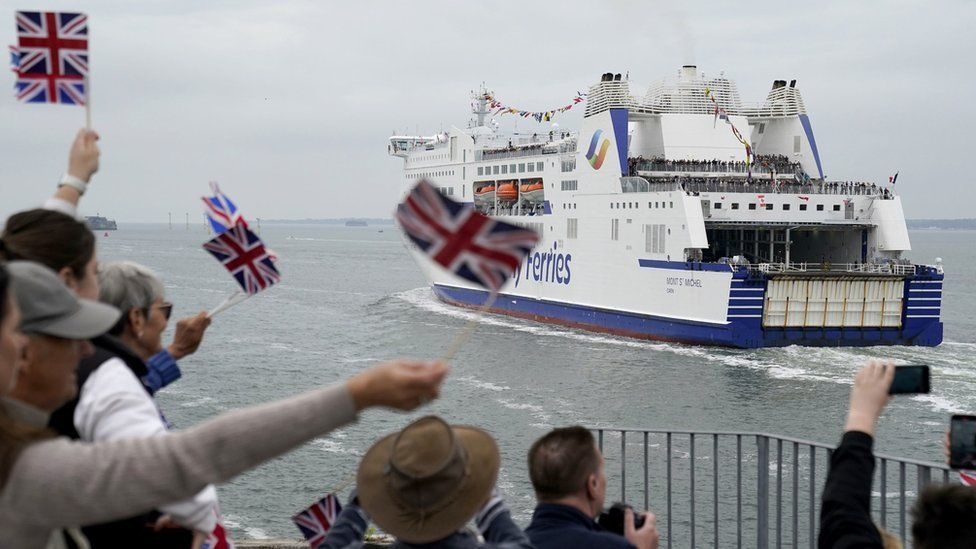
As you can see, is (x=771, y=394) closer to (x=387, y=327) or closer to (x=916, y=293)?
(x=916, y=293)

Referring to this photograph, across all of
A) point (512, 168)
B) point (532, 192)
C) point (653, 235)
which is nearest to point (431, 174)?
point (512, 168)

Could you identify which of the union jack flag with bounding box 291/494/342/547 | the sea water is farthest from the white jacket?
the sea water

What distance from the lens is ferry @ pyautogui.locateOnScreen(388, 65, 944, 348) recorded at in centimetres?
2077

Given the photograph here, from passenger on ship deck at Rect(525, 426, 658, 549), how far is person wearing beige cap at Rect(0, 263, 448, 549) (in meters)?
0.91

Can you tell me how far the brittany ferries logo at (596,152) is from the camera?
25125 mm

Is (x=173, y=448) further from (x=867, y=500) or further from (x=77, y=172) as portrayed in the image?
(x=77, y=172)

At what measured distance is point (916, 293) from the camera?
21.0 metres

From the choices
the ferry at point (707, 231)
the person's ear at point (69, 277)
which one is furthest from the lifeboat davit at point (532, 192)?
the person's ear at point (69, 277)

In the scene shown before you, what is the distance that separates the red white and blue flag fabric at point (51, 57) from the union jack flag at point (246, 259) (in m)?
0.89

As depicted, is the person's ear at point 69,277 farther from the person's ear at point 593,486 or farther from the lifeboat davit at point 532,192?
the lifeboat davit at point 532,192

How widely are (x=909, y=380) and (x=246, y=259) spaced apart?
9.57 feet

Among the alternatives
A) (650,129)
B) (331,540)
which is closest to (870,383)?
(331,540)

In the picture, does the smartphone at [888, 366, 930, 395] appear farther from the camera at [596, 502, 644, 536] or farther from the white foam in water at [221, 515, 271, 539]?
the white foam in water at [221, 515, 271, 539]

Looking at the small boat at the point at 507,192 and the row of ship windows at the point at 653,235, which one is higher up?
the small boat at the point at 507,192
